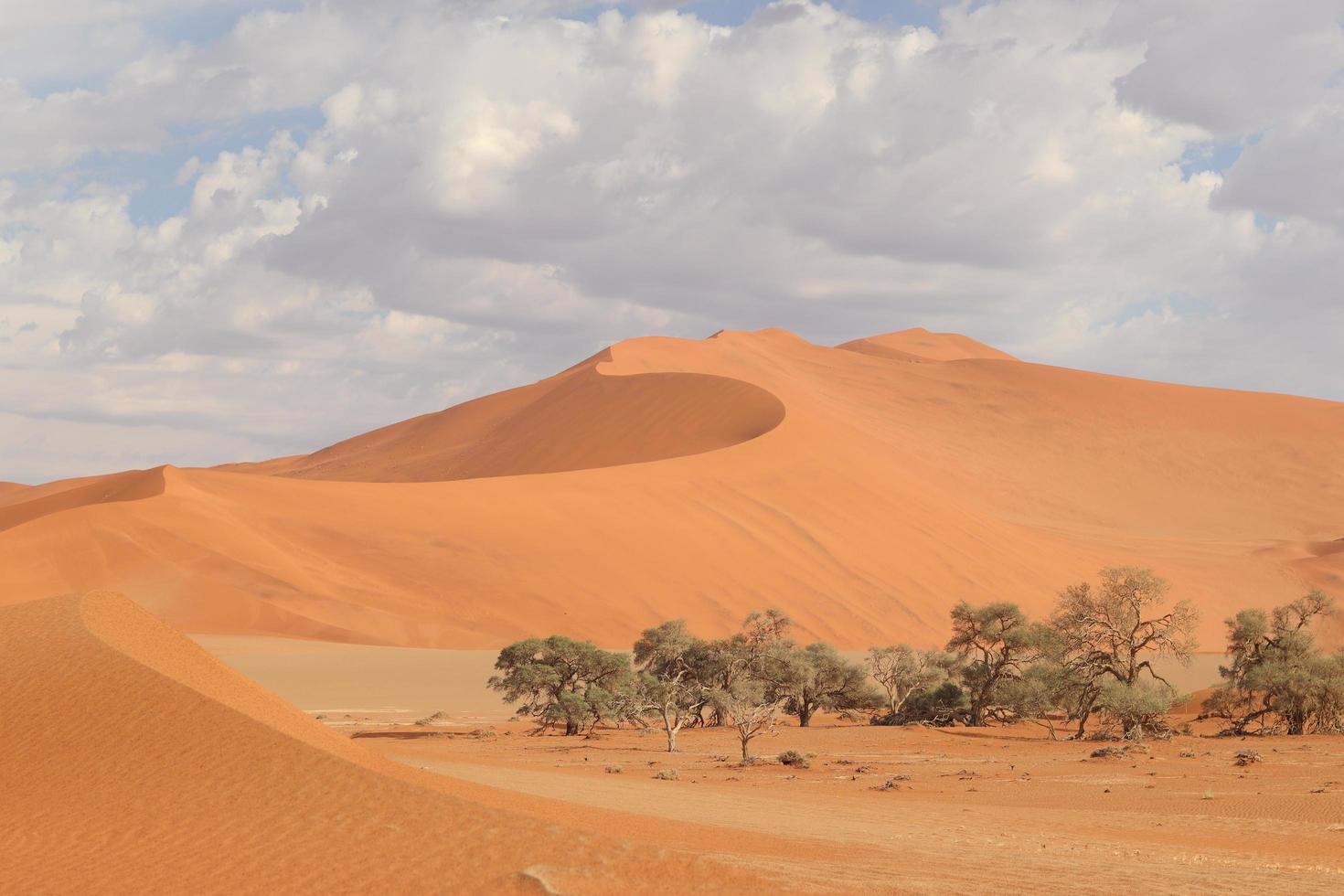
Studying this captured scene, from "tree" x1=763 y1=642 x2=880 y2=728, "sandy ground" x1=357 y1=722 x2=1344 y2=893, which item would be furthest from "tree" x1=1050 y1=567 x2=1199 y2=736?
"tree" x1=763 y1=642 x2=880 y2=728

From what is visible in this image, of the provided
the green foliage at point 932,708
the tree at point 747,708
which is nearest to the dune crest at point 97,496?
the tree at point 747,708

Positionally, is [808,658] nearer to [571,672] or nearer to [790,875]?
[571,672]

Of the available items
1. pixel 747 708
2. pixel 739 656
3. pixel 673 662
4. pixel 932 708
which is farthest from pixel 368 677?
pixel 932 708

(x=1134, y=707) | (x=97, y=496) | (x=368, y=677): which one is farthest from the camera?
(x=97, y=496)

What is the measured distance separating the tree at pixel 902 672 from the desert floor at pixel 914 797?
5.39ft

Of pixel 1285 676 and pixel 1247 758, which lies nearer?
pixel 1247 758

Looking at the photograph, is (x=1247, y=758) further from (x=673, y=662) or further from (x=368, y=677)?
(x=368, y=677)

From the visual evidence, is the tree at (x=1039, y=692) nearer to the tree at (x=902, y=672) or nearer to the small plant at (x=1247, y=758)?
the tree at (x=902, y=672)

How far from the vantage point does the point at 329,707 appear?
103ft

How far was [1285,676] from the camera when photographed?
27.2 meters

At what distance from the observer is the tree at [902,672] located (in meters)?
32.1

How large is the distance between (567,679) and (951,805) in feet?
45.7

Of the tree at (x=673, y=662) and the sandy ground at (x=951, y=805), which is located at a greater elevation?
the tree at (x=673, y=662)

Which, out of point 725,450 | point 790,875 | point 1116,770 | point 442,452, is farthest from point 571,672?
point 442,452
